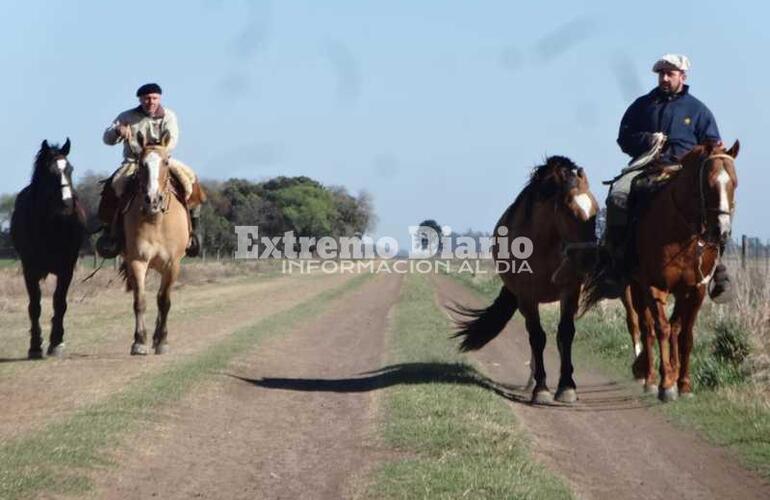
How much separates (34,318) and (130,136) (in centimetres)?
265

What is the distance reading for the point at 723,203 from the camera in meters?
11.3

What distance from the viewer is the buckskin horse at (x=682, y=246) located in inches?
452

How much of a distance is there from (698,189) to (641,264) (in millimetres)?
1242

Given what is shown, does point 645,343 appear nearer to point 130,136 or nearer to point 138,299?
point 138,299

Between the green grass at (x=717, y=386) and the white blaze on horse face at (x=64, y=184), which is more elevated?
the white blaze on horse face at (x=64, y=184)

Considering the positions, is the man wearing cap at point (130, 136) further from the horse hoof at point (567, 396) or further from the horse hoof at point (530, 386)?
the horse hoof at point (567, 396)

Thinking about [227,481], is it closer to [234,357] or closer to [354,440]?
[354,440]

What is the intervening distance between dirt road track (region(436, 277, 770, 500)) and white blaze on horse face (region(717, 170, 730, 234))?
6.34ft

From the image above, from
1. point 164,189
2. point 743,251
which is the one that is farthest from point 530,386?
point 743,251

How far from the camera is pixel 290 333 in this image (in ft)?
64.8

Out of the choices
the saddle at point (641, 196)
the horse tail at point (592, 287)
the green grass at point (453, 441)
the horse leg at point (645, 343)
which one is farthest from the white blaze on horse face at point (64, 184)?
the horse leg at point (645, 343)

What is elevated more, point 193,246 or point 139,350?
point 193,246

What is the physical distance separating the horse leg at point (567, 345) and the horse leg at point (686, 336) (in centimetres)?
113

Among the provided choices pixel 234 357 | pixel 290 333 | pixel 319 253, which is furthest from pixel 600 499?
pixel 319 253
